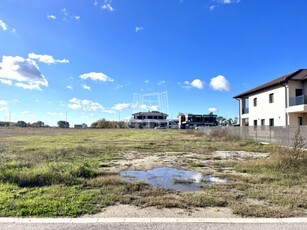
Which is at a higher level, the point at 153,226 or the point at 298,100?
the point at 298,100

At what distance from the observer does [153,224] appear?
4.57 m

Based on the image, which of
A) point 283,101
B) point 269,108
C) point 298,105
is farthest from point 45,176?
point 269,108

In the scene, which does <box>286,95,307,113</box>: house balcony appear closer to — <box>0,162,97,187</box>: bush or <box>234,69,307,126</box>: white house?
<box>234,69,307,126</box>: white house

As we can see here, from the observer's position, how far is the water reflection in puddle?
25.3ft

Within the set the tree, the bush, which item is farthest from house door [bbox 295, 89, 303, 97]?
the tree

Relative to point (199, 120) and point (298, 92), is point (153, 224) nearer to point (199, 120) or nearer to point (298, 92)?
point (298, 92)

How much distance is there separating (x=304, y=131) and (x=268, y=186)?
13.6m

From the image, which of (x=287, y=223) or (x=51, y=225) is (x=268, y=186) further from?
(x=51, y=225)

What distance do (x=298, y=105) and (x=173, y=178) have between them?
20392 millimetres

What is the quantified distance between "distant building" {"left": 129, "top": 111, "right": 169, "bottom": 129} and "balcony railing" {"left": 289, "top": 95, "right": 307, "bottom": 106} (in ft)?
303

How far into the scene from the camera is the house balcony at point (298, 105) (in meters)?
24.6

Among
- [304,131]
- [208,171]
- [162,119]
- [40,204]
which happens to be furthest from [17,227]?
[162,119]

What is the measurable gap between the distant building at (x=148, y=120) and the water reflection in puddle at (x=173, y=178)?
351 ft

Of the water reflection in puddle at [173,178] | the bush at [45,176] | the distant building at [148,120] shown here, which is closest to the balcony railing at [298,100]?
the water reflection in puddle at [173,178]
